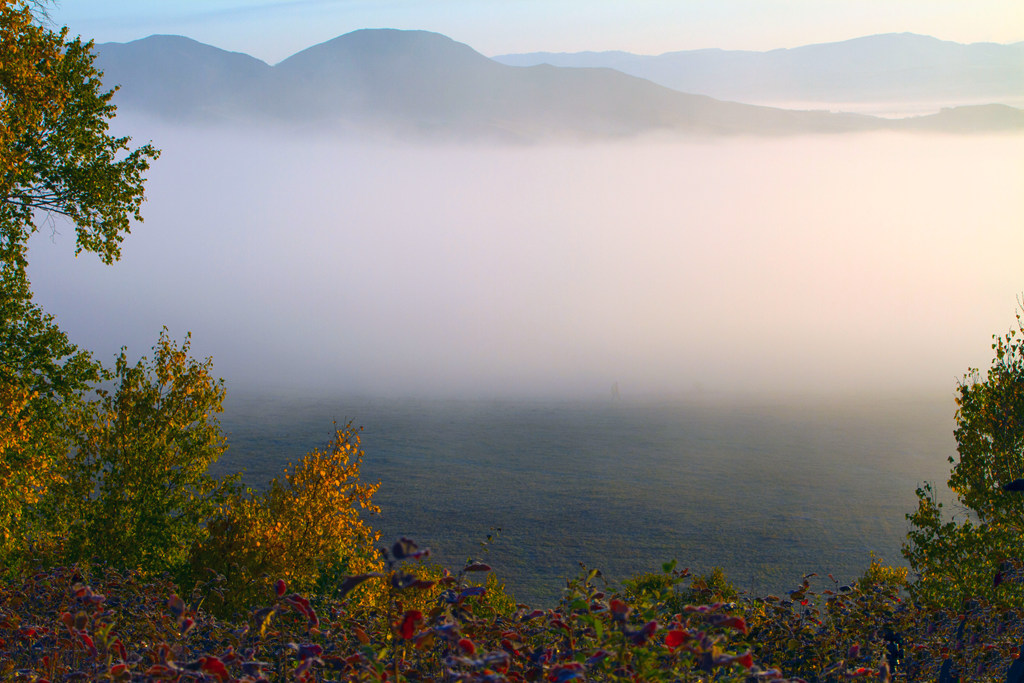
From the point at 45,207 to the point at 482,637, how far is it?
20.9 meters

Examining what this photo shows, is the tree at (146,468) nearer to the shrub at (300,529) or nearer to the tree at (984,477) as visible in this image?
the shrub at (300,529)

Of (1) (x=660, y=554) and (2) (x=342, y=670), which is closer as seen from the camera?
(2) (x=342, y=670)

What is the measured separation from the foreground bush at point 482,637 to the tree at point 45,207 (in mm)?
11450

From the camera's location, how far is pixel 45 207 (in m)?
21.8

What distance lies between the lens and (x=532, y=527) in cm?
16912

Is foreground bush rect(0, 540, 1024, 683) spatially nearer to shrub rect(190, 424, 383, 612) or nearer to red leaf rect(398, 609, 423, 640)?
red leaf rect(398, 609, 423, 640)

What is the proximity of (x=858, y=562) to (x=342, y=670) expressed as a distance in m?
164

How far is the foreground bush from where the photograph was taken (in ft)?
14.6

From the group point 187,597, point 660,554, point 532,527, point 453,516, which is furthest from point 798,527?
point 187,597

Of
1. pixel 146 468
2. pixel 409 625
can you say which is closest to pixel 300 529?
pixel 146 468

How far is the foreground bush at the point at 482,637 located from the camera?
446cm

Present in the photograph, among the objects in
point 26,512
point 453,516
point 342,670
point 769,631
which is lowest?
point 453,516

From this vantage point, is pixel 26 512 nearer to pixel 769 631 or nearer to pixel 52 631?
pixel 52 631

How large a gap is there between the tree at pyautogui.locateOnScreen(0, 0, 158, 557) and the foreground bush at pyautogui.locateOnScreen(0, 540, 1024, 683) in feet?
37.6
